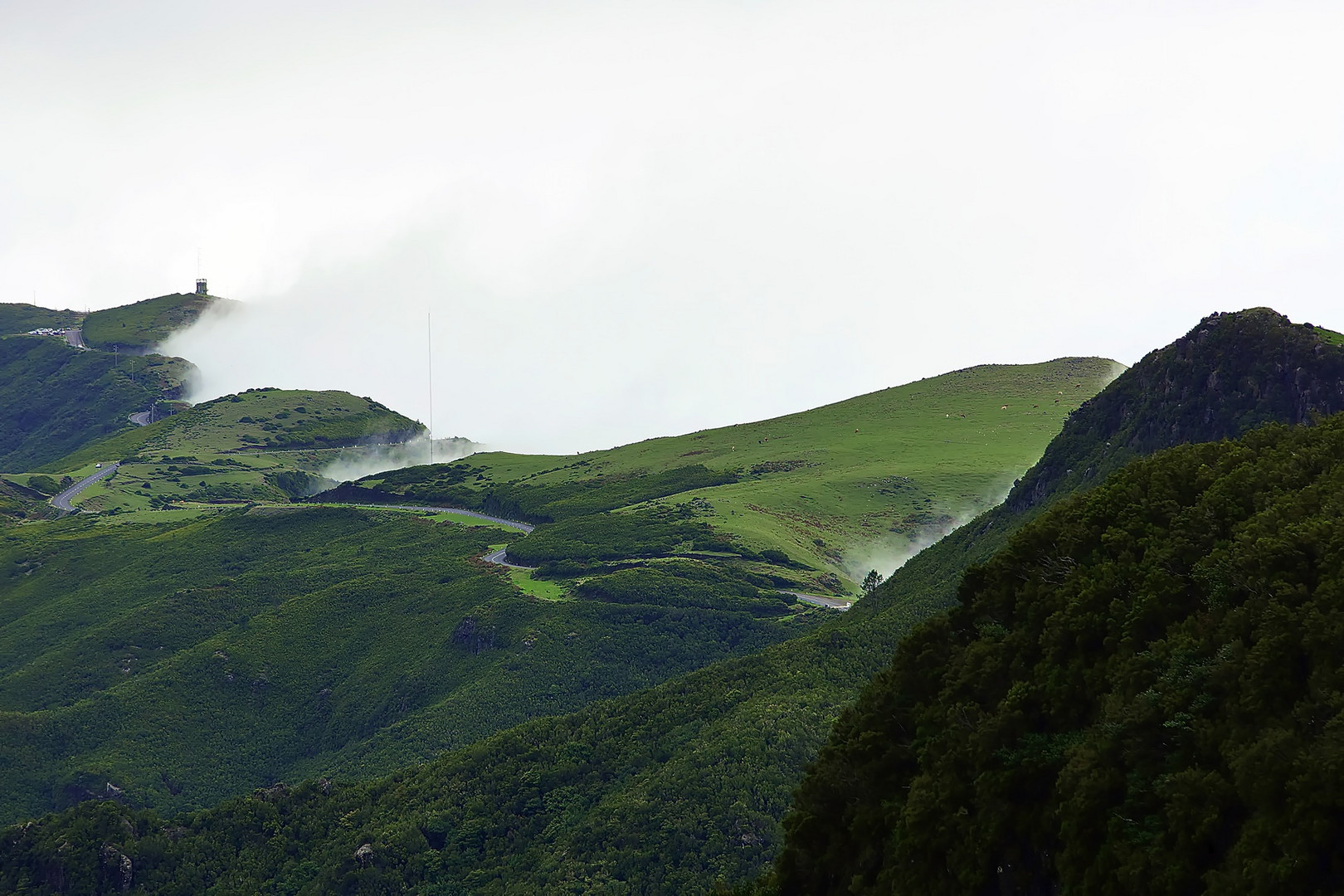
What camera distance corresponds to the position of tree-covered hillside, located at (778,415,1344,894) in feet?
155

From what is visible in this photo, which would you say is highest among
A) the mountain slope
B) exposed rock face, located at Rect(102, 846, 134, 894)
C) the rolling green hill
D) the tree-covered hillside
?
the mountain slope

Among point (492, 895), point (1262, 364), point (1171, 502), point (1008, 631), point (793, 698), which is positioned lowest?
point (492, 895)

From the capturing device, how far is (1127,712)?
5431 cm

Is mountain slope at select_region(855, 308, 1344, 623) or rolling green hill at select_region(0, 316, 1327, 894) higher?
mountain slope at select_region(855, 308, 1344, 623)

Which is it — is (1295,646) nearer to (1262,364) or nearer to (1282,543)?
(1282,543)

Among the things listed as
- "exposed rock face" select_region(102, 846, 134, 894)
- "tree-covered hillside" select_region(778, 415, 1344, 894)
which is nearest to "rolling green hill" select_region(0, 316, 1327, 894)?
"exposed rock face" select_region(102, 846, 134, 894)

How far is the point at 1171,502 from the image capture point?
66.9 metres

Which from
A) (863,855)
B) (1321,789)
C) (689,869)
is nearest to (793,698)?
Answer: (689,869)

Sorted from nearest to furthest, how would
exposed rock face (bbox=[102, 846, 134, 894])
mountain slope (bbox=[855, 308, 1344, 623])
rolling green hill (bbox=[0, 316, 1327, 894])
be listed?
mountain slope (bbox=[855, 308, 1344, 623]) < rolling green hill (bbox=[0, 316, 1327, 894]) < exposed rock face (bbox=[102, 846, 134, 894])

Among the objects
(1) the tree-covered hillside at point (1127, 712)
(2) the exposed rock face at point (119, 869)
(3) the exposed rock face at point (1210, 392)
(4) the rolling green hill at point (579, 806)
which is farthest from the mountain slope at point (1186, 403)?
(2) the exposed rock face at point (119, 869)

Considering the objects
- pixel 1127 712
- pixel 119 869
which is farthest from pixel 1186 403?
pixel 119 869

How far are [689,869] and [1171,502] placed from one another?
61811 mm

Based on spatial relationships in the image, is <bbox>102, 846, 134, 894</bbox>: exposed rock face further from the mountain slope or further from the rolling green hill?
the mountain slope

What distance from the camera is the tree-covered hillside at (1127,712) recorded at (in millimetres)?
47281
